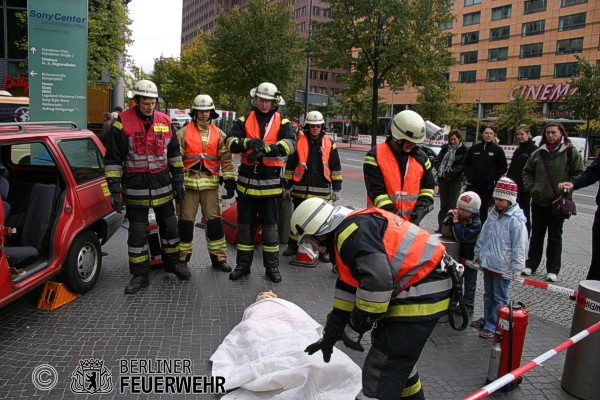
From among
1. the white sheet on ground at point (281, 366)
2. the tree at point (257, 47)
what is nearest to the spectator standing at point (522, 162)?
the white sheet on ground at point (281, 366)

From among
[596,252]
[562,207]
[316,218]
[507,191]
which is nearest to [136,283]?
[316,218]

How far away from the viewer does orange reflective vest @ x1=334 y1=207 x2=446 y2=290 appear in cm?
243

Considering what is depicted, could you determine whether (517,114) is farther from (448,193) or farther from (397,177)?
(397,177)

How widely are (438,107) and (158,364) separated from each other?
3764cm

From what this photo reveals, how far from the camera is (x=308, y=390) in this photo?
301 cm

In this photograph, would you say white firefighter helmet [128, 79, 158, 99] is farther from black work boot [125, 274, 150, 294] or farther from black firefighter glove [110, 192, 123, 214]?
black work boot [125, 274, 150, 294]

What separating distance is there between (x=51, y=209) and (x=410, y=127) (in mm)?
3562

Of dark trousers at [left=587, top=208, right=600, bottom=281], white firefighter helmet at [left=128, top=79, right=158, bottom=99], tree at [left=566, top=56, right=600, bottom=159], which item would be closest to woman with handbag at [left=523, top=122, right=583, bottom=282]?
dark trousers at [left=587, top=208, right=600, bottom=281]

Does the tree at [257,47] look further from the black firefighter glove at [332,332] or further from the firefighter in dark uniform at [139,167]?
the black firefighter glove at [332,332]

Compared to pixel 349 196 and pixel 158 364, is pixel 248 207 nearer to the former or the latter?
pixel 158 364

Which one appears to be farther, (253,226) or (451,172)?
(451,172)

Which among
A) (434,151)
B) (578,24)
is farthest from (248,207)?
(578,24)

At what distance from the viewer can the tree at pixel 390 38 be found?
14672 mm

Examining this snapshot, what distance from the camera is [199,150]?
5.62 meters
